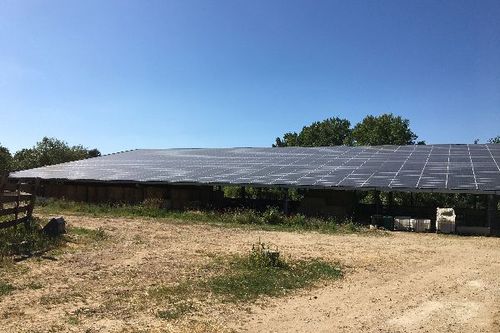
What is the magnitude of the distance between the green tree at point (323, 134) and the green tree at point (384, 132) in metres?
9.63

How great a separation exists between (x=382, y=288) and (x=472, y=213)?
21.1 m

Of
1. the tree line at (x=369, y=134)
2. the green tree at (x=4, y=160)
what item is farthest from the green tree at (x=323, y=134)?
the green tree at (x=4, y=160)

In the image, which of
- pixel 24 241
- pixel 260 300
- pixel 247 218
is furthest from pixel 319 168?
pixel 260 300

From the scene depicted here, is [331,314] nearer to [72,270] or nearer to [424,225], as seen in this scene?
[72,270]

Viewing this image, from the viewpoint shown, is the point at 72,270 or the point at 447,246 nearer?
the point at 72,270

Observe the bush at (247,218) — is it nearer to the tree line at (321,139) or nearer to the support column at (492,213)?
the support column at (492,213)

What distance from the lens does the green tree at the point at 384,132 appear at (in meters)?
70.0

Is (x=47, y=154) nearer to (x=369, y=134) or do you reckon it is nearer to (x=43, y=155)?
(x=43, y=155)

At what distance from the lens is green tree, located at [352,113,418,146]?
7000 centimetres

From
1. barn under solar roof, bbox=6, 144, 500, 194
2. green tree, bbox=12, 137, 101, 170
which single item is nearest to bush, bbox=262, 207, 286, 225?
barn under solar roof, bbox=6, 144, 500, 194

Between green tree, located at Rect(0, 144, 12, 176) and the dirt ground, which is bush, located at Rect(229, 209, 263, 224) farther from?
green tree, located at Rect(0, 144, 12, 176)

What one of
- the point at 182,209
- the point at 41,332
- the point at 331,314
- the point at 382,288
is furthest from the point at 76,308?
the point at 182,209

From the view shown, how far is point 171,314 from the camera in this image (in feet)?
26.5

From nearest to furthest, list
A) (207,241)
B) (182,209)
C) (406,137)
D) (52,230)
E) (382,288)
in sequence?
(382,288)
(52,230)
(207,241)
(182,209)
(406,137)
